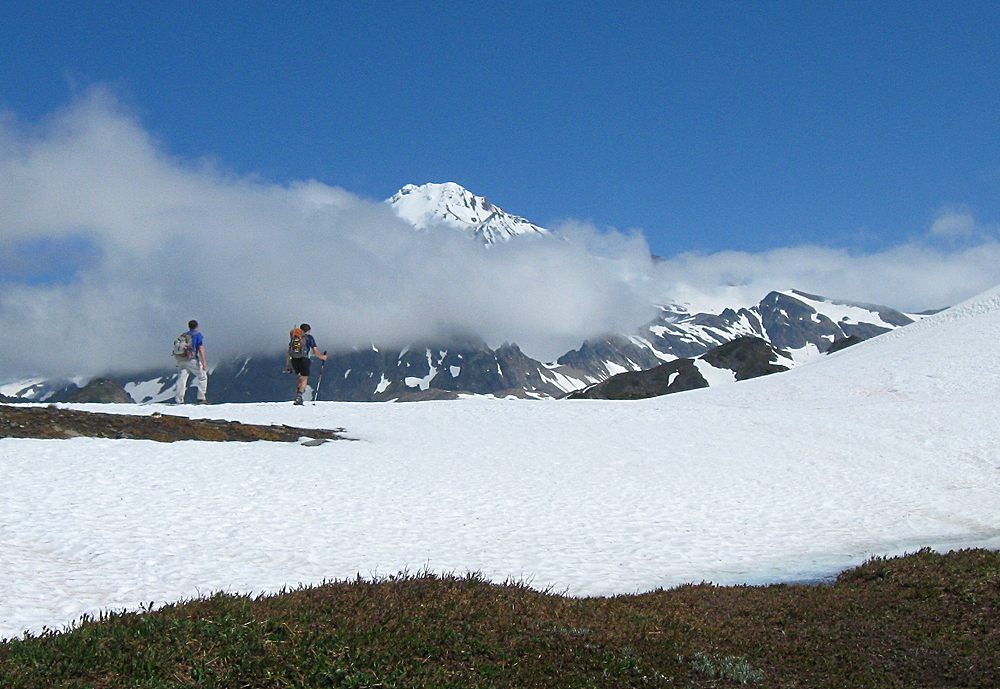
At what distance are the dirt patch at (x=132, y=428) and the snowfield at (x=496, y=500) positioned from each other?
154 cm

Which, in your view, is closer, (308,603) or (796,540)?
(308,603)

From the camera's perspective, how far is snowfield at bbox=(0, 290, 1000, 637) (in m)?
13.9

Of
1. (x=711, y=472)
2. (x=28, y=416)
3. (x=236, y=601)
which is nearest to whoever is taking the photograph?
(x=236, y=601)

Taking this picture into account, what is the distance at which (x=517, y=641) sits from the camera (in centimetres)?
871

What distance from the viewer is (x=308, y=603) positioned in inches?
359

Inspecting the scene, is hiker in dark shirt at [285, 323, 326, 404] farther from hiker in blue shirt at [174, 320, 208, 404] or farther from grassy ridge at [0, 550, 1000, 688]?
grassy ridge at [0, 550, 1000, 688]

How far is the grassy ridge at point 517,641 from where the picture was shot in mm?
7211

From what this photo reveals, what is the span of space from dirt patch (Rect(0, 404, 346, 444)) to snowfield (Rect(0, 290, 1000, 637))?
5.04 ft

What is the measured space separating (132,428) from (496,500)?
13.1 m

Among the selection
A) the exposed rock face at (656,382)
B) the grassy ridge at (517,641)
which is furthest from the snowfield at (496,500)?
the exposed rock face at (656,382)

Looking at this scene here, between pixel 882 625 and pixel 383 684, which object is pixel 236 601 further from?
pixel 882 625

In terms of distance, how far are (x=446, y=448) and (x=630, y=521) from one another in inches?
394

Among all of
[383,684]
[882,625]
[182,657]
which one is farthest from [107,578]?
[882,625]

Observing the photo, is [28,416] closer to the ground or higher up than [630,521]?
higher up
